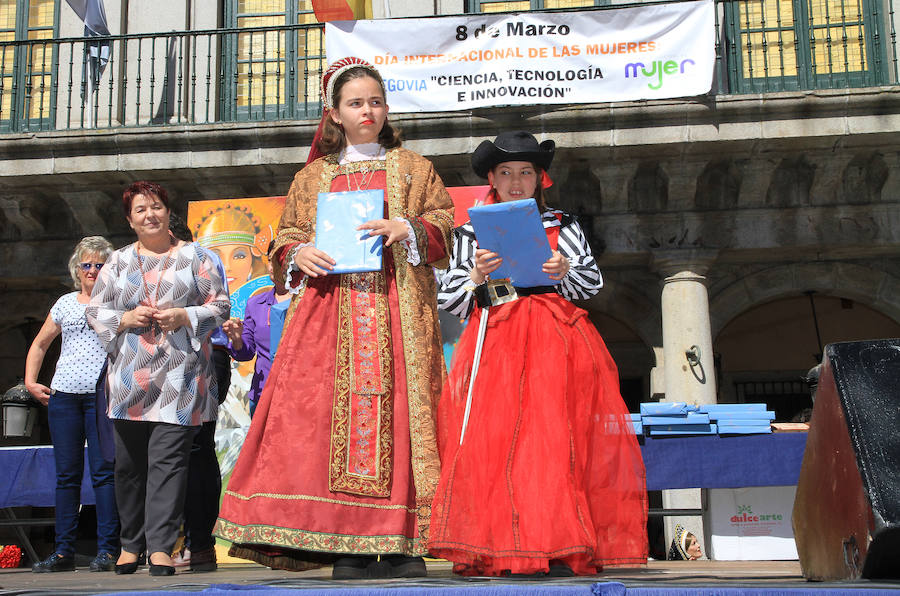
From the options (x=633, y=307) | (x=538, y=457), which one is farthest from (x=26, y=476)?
(x=633, y=307)

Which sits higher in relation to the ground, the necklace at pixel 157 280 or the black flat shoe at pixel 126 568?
the necklace at pixel 157 280

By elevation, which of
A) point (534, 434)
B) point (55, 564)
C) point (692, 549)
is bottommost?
point (692, 549)

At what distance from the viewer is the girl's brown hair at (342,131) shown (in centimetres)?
418

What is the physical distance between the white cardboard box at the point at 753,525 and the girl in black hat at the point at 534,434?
318 cm

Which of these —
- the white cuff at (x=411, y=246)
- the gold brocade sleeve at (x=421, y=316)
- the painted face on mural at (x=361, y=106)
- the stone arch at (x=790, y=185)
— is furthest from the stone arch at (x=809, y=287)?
the white cuff at (x=411, y=246)

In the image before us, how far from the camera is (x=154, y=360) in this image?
440 cm

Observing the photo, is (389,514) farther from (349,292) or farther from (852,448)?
(852,448)

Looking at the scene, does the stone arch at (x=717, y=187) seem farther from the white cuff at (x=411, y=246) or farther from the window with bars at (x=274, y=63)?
the white cuff at (x=411, y=246)

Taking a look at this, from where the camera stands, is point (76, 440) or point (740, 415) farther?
point (740, 415)

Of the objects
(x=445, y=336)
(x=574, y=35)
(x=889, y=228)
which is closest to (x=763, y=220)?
(x=889, y=228)

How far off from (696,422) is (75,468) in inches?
137

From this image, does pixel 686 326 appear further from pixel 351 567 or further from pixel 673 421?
pixel 351 567

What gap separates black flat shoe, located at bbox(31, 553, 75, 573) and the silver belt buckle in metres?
2.77

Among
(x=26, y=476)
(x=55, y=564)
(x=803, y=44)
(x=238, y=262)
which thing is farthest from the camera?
(x=803, y=44)
